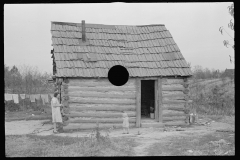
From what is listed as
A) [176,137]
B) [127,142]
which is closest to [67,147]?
[127,142]

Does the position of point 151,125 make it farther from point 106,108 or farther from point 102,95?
point 102,95

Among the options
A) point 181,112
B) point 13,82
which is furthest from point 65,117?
point 13,82

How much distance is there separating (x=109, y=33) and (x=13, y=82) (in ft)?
36.8

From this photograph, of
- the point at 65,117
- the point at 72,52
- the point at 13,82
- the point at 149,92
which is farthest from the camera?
the point at 13,82

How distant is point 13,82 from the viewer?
22031 millimetres

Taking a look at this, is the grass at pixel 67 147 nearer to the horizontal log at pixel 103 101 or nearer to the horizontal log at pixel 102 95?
the horizontal log at pixel 103 101

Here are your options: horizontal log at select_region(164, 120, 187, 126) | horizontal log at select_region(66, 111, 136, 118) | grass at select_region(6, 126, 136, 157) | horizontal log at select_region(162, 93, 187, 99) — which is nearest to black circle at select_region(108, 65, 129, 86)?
horizontal log at select_region(66, 111, 136, 118)

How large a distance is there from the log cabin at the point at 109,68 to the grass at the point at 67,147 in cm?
257

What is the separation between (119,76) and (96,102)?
1901 mm

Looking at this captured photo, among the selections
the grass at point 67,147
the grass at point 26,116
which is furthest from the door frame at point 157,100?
the grass at point 26,116

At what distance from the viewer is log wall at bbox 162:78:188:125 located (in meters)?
13.7

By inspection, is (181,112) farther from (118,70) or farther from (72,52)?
(72,52)

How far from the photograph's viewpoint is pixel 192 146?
933 centimetres

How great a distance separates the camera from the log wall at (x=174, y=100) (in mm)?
13703
